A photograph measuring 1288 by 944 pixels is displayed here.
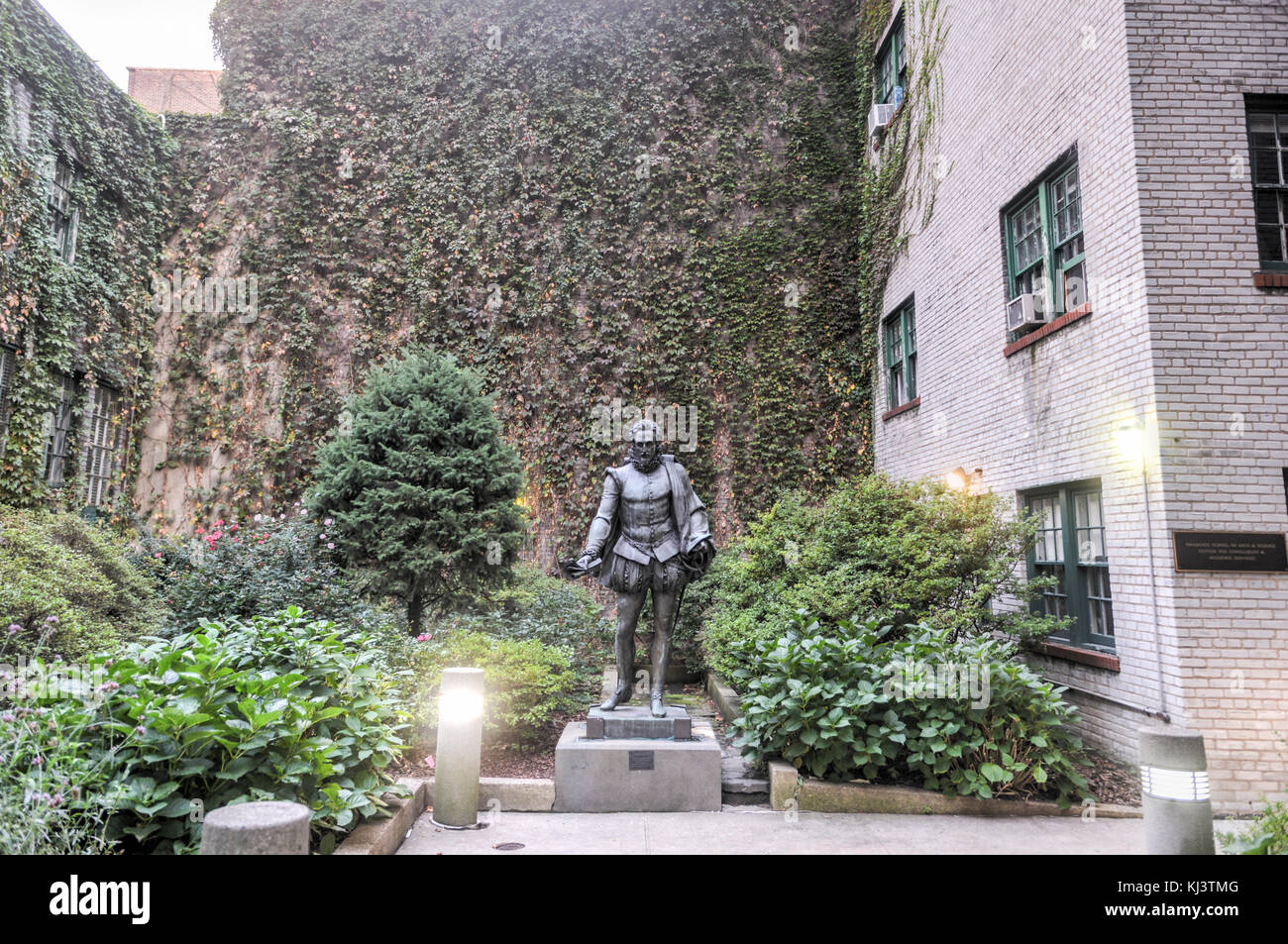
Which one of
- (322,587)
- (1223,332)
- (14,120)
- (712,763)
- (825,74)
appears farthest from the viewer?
(825,74)

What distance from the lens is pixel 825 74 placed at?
47.2 ft

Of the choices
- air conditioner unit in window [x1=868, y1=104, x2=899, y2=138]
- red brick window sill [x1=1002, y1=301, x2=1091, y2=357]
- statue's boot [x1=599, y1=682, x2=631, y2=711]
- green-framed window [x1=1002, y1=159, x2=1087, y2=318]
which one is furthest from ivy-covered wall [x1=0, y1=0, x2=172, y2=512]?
green-framed window [x1=1002, y1=159, x2=1087, y2=318]

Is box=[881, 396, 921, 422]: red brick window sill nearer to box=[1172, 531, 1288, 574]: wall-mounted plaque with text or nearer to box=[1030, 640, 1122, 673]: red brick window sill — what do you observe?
box=[1030, 640, 1122, 673]: red brick window sill

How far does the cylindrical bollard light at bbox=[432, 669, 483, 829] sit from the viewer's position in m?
4.91

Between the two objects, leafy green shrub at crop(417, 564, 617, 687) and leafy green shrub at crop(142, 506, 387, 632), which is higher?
leafy green shrub at crop(142, 506, 387, 632)

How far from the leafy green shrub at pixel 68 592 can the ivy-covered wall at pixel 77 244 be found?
9.20ft

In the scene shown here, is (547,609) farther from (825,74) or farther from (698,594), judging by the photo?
(825,74)

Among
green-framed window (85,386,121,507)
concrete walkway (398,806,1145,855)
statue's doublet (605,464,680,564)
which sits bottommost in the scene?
concrete walkway (398,806,1145,855)

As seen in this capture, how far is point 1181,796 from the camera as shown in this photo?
139 inches

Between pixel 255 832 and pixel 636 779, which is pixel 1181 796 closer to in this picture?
pixel 636 779

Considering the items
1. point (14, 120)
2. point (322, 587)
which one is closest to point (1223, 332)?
point (322, 587)

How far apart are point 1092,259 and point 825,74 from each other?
30.8ft

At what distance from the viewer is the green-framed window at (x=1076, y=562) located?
6.95 m

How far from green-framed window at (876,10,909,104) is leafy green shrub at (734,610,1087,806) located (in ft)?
34.6
